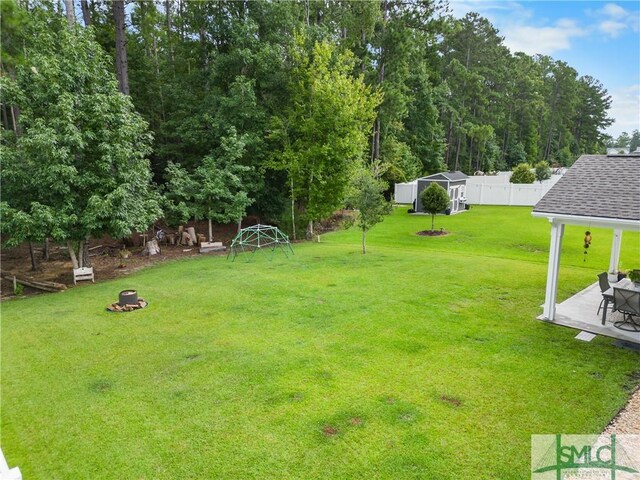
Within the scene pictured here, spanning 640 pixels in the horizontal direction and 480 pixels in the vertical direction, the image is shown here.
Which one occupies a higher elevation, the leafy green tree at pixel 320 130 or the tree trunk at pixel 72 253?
the leafy green tree at pixel 320 130

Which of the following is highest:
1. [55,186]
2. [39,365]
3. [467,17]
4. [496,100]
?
[467,17]

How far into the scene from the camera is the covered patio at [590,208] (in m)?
7.46

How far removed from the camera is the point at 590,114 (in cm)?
6731

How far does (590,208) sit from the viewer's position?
303 inches

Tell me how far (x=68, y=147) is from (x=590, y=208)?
13.5 metres

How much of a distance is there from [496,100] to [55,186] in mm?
52237

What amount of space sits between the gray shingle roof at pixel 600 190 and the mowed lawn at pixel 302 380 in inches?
97.0

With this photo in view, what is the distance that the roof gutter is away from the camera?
281 inches

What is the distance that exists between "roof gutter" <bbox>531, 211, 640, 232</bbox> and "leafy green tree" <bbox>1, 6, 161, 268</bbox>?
11722mm

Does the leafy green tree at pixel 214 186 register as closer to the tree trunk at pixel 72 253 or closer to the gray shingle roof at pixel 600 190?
the tree trunk at pixel 72 253

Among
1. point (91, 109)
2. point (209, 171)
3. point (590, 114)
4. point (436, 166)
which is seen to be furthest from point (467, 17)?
point (91, 109)

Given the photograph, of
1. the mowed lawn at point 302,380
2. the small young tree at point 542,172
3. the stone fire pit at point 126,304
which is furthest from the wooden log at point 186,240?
the small young tree at point 542,172

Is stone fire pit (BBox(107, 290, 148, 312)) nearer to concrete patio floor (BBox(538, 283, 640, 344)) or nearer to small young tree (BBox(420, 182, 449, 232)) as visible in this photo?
concrete patio floor (BBox(538, 283, 640, 344))

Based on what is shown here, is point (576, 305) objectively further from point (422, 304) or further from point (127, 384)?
point (127, 384)
